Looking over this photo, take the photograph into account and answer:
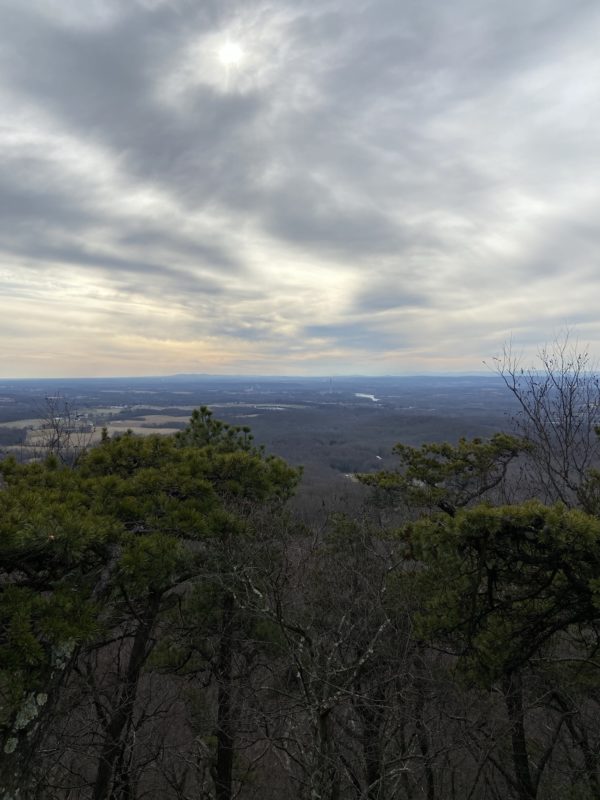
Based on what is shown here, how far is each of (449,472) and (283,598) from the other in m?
5.85

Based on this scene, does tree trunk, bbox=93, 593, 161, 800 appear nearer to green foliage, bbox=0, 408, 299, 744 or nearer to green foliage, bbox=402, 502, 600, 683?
green foliage, bbox=0, 408, 299, 744

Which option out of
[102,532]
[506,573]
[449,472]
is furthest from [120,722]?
[449,472]

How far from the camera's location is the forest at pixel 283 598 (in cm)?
464

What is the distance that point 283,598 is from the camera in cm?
741

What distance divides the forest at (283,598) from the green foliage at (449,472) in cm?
6

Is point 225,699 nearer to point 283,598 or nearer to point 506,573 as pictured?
point 283,598

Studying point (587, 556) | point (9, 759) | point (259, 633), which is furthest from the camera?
point (259, 633)

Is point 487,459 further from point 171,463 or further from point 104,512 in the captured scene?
point 104,512

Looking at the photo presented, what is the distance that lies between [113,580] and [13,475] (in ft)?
10.5

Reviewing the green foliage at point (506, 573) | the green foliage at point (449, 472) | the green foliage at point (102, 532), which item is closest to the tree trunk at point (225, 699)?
the green foliage at point (102, 532)

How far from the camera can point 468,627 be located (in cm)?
611

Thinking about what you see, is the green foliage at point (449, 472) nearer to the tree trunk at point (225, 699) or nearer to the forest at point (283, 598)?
the forest at point (283, 598)

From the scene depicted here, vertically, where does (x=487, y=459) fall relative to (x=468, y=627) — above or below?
above

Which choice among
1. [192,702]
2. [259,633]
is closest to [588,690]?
[259,633]
